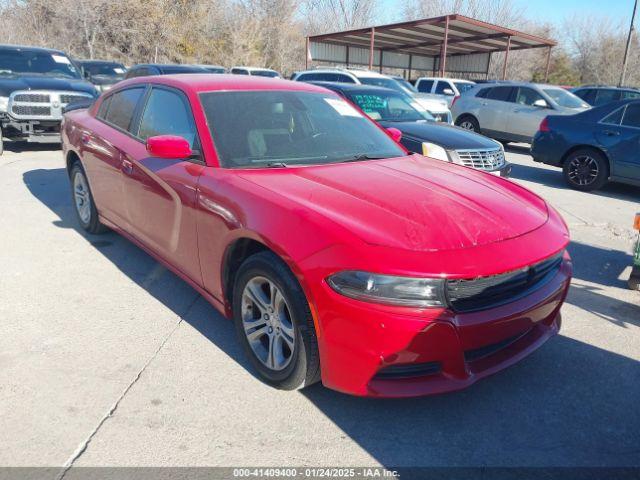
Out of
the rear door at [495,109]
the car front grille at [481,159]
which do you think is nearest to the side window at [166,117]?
the car front grille at [481,159]

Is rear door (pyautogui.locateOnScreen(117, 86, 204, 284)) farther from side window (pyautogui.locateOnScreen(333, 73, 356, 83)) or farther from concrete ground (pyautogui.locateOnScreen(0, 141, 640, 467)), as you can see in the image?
side window (pyautogui.locateOnScreen(333, 73, 356, 83))

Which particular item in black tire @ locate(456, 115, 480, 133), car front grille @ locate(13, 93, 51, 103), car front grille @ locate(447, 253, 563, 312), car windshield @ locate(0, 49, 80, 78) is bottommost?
black tire @ locate(456, 115, 480, 133)

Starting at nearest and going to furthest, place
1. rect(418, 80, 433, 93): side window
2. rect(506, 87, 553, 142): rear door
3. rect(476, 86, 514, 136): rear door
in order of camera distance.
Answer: rect(506, 87, 553, 142): rear door < rect(476, 86, 514, 136): rear door < rect(418, 80, 433, 93): side window

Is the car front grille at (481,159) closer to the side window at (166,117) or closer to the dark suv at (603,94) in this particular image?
the side window at (166,117)

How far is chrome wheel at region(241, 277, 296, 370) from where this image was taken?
2709 millimetres

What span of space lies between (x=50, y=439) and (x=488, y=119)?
1254 cm

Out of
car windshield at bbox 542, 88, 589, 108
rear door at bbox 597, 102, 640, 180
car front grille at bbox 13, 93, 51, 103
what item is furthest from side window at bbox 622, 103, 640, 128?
car front grille at bbox 13, 93, 51, 103

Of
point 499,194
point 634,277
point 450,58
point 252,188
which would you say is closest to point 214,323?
point 252,188

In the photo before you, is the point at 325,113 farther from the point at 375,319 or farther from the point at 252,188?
the point at 375,319

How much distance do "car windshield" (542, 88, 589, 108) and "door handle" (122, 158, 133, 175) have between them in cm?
1106

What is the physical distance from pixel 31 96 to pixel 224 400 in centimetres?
859

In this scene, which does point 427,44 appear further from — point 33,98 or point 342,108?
point 342,108

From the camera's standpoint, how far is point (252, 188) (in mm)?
2861

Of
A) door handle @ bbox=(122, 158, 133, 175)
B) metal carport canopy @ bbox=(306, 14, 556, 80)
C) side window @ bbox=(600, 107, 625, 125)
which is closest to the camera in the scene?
door handle @ bbox=(122, 158, 133, 175)
